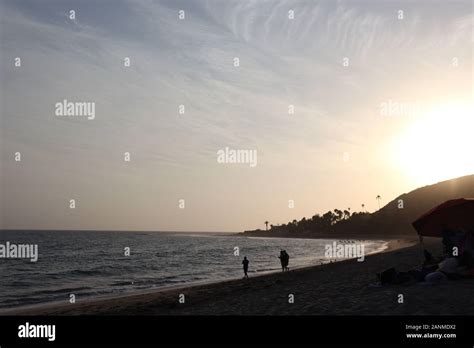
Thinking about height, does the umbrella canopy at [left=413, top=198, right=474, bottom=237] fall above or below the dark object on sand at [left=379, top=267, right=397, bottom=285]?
above

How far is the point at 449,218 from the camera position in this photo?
16.0 meters

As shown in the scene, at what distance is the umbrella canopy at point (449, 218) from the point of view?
15594 millimetres

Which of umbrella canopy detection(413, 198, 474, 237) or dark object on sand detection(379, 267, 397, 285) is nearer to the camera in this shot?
dark object on sand detection(379, 267, 397, 285)

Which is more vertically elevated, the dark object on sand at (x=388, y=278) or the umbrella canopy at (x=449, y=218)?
the umbrella canopy at (x=449, y=218)

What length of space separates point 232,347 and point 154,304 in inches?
494

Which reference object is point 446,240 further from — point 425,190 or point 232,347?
point 425,190

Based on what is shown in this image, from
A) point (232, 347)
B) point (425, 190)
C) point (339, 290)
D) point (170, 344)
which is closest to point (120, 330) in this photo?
point (170, 344)

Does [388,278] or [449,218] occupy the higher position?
[449,218]

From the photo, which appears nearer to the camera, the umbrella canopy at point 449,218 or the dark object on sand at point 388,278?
the dark object on sand at point 388,278

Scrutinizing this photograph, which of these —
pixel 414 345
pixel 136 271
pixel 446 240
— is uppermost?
pixel 446 240

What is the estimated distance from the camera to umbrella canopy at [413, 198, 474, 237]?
15594mm

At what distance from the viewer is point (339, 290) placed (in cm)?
1706

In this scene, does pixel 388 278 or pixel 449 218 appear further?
pixel 449 218

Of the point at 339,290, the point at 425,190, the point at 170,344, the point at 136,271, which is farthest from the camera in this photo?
the point at 425,190
